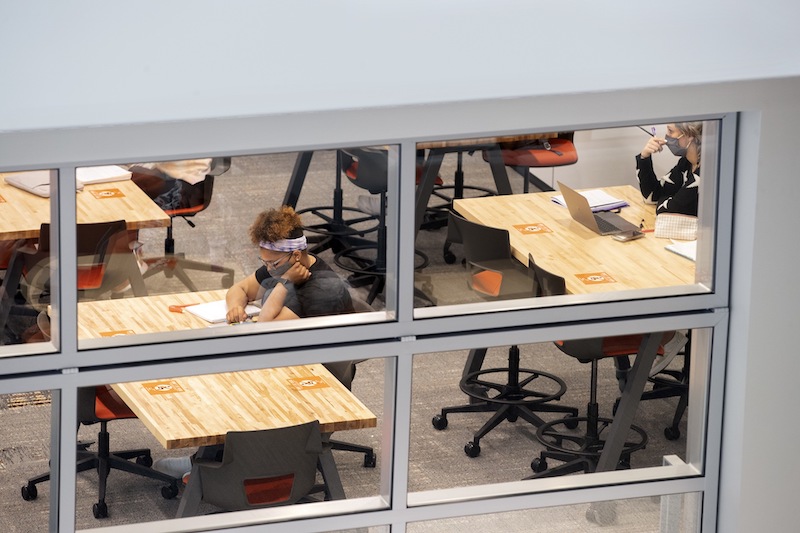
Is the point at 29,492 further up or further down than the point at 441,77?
further down

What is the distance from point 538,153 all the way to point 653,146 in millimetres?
399

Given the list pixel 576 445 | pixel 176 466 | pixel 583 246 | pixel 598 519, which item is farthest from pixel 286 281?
pixel 598 519

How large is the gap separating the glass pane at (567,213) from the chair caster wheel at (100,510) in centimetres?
118

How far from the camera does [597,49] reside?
11.2ft

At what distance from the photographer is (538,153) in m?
3.87

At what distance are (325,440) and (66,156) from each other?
1.26 meters

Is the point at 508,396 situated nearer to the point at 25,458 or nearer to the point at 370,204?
the point at 370,204

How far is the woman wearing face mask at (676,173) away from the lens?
396cm

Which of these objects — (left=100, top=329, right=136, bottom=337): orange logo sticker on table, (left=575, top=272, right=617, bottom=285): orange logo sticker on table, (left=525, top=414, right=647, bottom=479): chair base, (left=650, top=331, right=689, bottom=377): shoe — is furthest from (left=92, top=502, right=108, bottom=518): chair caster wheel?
(left=650, top=331, right=689, bottom=377): shoe

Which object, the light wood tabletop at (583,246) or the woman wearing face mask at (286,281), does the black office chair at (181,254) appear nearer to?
the woman wearing face mask at (286,281)

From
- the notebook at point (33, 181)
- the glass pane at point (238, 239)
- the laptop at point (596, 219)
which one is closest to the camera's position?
the notebook at point (33, 181)

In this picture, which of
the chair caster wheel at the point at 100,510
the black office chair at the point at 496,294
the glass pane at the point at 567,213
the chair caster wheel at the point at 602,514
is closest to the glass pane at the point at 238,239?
the glass pane at the point at 567,213

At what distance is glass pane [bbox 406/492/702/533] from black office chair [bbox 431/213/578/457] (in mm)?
264

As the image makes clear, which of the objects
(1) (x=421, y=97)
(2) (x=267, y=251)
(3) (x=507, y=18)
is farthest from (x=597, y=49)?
(2) (x=267, y=251)
